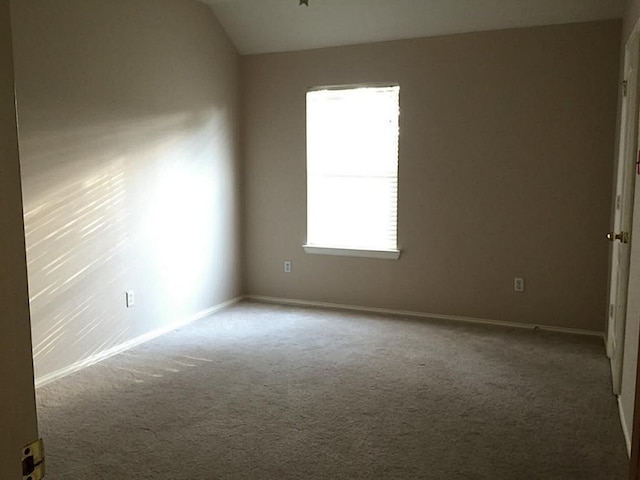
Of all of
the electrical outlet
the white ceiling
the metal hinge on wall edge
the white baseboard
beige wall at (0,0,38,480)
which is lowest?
the white baseboard

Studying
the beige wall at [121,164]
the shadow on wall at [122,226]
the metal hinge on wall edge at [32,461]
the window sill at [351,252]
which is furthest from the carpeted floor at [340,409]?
the metal hinge on wall edge at [32,461]

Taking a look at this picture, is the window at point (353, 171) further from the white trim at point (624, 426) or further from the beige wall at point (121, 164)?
the white trim at point (624, 426)

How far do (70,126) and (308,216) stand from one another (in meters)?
2.42

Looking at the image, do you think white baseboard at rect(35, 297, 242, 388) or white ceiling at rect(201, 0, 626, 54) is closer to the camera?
white baseboard at rect(35, 297, 242, 388)

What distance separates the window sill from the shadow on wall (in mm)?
825

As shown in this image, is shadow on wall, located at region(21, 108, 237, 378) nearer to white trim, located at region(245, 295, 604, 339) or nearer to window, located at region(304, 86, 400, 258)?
white trim, located at region(245, 295, 604, 339)

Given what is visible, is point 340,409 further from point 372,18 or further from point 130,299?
point 372,18

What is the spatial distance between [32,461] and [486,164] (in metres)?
4.44

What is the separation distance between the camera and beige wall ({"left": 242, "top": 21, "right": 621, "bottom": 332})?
14.6ft

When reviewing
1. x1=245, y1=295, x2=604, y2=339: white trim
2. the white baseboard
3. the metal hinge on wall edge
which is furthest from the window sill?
the metal hinge on wall edge

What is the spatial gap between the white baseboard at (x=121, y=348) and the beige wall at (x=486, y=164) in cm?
112

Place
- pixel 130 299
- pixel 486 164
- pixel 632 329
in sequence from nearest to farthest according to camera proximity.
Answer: pixel 632 329 → pixel 130 299 → pixel 486 164

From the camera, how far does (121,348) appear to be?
13.8ft

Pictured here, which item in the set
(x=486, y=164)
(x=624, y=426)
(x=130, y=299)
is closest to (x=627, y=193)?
(x=624, y=426)
